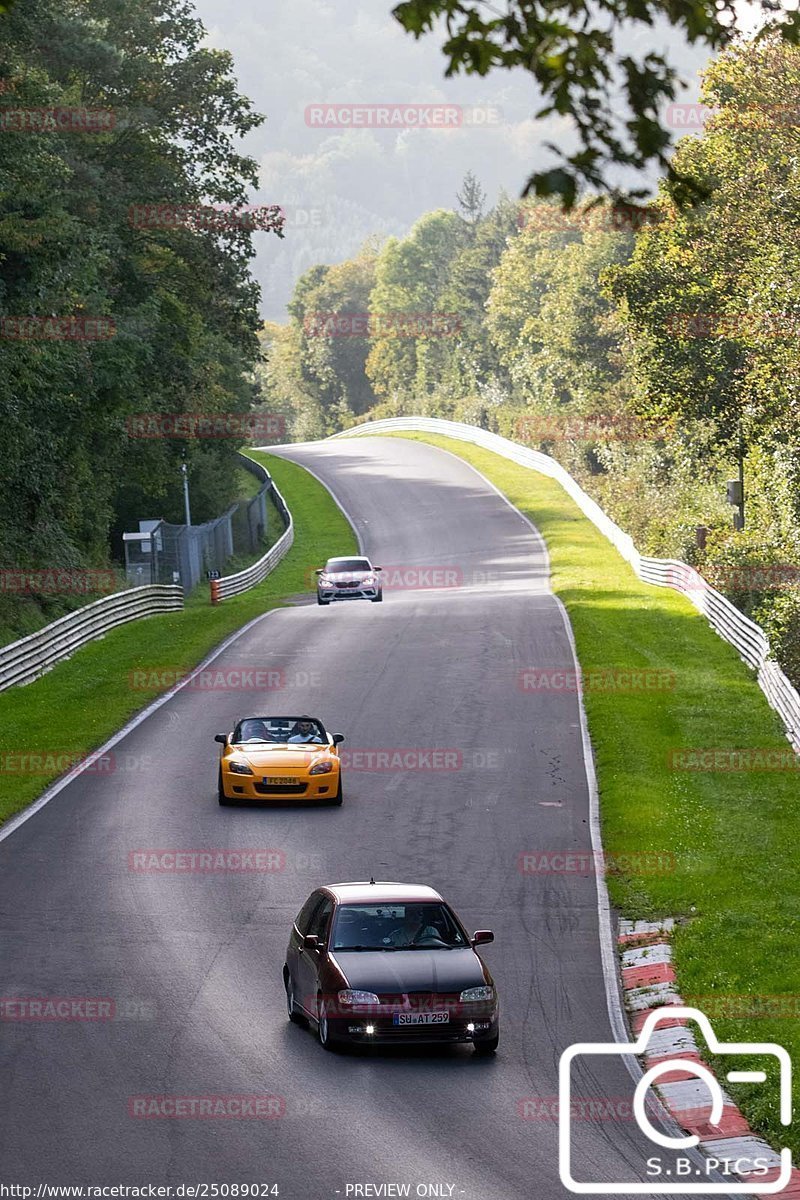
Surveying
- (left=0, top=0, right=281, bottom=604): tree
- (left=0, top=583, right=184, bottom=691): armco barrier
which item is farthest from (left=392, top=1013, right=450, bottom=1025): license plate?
(left=0, top=0, right=281, bottom=604): tree

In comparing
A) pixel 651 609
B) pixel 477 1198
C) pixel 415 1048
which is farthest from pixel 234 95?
pixel 477 1198

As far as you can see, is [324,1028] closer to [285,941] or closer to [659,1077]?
[659,1077]

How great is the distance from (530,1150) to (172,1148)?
2.48 meters

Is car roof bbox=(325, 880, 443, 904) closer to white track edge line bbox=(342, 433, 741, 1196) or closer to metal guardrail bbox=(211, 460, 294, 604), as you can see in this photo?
white track edge line bbox=(342, 433, 741, 1196)

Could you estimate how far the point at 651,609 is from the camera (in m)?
44.1

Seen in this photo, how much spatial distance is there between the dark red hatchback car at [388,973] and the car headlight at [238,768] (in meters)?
8.54

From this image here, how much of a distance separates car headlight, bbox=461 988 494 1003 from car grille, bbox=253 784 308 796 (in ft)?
34.0

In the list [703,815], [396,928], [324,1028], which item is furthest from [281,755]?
[324,1028]

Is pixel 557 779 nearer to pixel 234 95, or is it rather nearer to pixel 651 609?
pixel 651 609

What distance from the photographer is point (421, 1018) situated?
13117 mm

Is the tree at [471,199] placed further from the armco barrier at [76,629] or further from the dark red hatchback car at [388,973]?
the dark red hatchback car at [388,973]

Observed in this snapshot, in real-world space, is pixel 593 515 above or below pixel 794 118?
below

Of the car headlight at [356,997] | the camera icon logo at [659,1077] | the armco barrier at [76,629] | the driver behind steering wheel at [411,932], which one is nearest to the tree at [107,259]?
the armco barrier at [76,629]

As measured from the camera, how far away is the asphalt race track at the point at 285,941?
10.9 metres
